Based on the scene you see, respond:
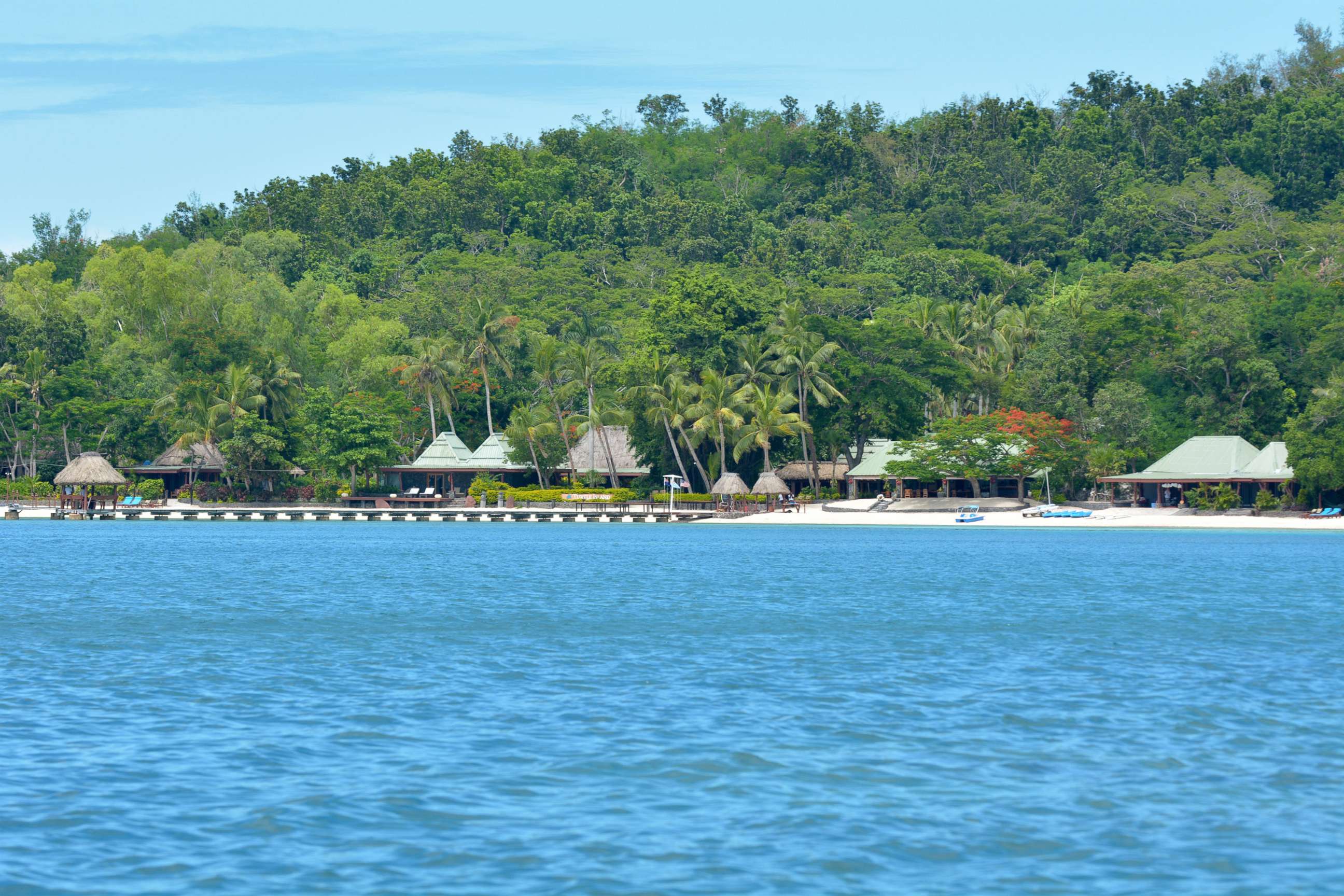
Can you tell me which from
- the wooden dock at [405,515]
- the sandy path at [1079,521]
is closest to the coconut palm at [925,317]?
the sandy path at [1079,521]

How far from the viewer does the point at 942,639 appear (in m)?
26.4

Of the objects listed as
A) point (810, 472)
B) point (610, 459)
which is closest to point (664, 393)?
point (610, 459)

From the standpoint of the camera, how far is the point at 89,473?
2960 inches

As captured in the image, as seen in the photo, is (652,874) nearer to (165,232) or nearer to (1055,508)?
(1055,508)

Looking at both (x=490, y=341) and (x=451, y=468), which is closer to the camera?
(x=451, y=468)

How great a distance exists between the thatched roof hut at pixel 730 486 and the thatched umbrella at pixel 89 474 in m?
31.5

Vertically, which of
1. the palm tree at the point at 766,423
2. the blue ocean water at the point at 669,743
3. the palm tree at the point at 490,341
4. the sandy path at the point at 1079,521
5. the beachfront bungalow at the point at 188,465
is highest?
the palm tree at the point at 490,341

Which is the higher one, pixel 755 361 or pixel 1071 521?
pixel 755 361

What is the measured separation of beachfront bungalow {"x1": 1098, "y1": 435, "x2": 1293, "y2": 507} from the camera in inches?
2744

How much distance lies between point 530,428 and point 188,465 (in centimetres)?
2107

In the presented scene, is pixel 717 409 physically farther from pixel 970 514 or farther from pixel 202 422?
pixel 202 422

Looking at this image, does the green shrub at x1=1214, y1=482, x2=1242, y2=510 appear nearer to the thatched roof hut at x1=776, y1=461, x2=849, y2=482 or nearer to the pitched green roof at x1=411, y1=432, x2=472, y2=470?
the thatched roof hut at x1=776, y1=461, x2=849, y2=482

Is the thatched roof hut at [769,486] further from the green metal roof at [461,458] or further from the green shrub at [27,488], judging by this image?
the green shrub at [27,488]

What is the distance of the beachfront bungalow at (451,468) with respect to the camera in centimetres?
8475
